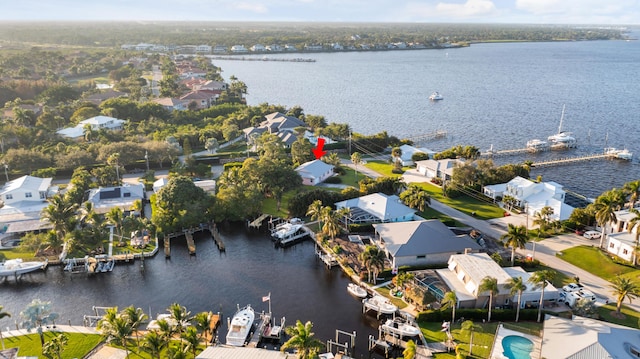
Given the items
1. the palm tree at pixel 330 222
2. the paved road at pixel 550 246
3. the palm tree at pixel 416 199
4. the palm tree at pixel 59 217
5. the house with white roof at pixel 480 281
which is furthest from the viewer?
the palm tree at pixel 416 199

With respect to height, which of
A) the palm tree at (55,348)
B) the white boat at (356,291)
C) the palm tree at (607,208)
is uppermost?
the palm tree at (607,208)

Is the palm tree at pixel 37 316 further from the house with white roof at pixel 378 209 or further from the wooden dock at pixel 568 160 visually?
the wooden dock at pixel 568 160

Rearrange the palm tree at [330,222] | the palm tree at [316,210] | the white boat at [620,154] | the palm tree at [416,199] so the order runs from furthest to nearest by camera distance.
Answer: the white boat at [620,154] < the palm tree at [416,199] < the palm tree at [316,210] < the palm tree at [330,222]

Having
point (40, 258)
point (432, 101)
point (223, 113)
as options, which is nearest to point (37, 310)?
point (40, 258)

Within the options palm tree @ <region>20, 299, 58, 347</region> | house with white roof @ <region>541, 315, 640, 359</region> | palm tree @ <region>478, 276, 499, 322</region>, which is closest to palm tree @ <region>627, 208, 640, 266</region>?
house with white roof @ <region>541, 315, 640, 359</region>

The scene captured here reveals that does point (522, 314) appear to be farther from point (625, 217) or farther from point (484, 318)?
point (625, 217)

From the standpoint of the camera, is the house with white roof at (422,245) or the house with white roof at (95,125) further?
the house with white roof at (95,125)

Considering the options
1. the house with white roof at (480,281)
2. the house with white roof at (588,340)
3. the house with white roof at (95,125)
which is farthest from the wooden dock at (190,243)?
the house with white roof at (95,125)
